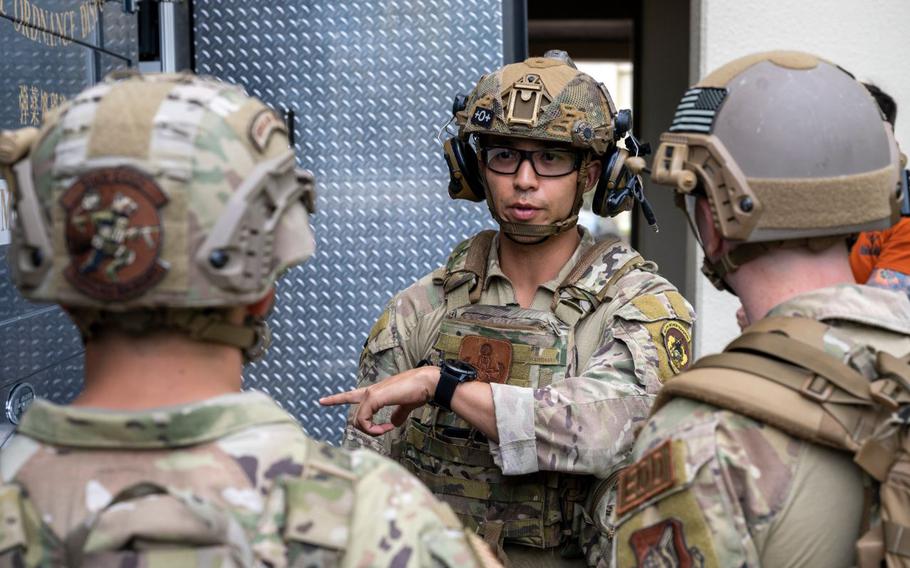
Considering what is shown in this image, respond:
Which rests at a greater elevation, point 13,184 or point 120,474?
point 13,184

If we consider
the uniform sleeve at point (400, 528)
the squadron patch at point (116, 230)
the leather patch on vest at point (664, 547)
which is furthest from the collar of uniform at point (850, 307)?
the squadron patch at point (116, 230)

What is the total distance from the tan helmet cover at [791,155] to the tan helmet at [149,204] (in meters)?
0.79

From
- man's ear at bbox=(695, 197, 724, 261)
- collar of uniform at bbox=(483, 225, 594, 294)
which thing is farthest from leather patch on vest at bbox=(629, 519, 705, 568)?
collar of uniform at bbox=(483, 225, 594, 294)

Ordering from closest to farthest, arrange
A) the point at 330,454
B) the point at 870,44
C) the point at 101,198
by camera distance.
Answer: the point at 101,198
the point at 330,454
the point at 870,44

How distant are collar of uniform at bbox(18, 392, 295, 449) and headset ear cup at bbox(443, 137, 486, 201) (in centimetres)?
173

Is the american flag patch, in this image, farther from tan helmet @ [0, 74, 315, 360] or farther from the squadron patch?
the squadron patch

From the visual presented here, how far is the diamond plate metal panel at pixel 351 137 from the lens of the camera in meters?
4.12

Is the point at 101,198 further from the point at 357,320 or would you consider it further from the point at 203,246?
the point at 357,320

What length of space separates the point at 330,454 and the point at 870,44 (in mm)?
4195

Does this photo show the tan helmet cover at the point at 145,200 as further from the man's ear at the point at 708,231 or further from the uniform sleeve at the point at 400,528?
the man's ear at the point at 708,231

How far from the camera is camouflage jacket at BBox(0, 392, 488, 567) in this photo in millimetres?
1366

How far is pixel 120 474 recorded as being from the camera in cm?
140

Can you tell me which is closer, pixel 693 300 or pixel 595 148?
pixel 595 148

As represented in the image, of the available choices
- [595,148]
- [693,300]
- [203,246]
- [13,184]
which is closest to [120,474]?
[203,246]
